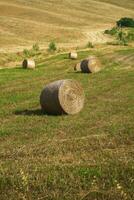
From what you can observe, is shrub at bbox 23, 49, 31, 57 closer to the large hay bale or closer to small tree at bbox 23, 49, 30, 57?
small tree at bbox 23, 49, 30, 57

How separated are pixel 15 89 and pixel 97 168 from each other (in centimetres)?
1660

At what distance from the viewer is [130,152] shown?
12.9 metres

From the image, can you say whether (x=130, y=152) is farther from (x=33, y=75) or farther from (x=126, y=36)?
(x=126, y=36)

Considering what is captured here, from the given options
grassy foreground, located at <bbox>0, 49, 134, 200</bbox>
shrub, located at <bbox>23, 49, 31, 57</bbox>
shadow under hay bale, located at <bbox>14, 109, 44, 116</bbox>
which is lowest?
shrub, located at <bbox>23, 49, 31, 57</bbox>

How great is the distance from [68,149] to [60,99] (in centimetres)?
615

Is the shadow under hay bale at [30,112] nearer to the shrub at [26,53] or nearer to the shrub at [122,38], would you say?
the shrub at [26,53]

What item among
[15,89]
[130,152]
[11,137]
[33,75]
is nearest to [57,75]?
[33,75]

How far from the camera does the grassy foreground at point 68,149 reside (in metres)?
10.3

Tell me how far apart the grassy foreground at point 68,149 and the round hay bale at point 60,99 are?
1.11ft

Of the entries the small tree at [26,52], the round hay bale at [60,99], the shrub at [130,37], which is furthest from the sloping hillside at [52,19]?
the round hay bale at [60,99]

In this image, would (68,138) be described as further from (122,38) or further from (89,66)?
(122,38)

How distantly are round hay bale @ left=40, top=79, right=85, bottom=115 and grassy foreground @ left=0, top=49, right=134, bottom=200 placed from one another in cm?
34

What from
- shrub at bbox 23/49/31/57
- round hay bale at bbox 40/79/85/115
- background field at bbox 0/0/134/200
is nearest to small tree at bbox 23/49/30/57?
shrub at bbox 23/49/31/57

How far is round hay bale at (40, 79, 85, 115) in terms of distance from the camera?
64.1 feet
